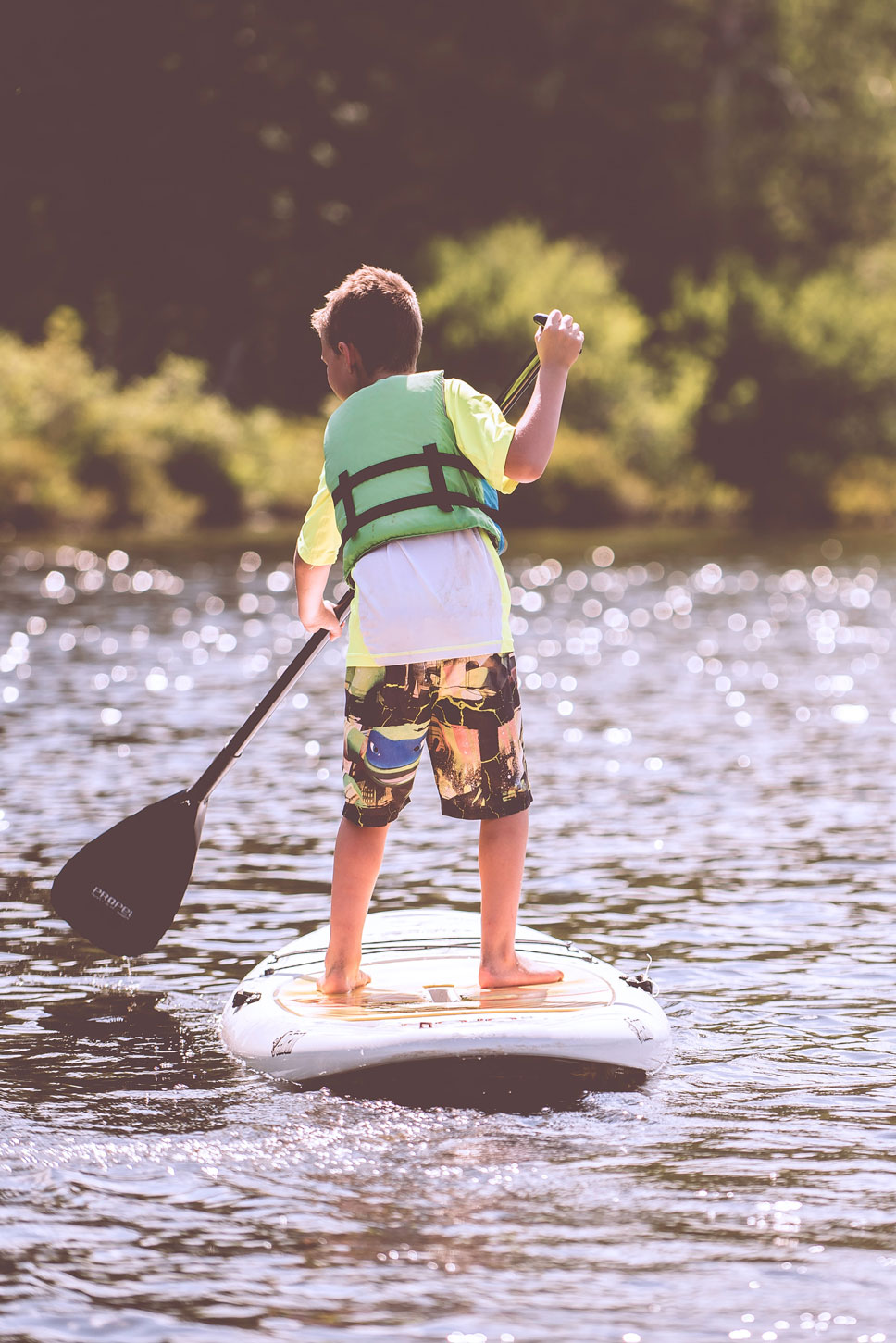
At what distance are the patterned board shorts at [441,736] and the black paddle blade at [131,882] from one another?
0.89m

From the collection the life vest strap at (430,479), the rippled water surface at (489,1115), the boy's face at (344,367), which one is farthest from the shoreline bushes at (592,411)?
the life vest strap at (430,479)

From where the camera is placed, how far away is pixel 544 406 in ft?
15.9

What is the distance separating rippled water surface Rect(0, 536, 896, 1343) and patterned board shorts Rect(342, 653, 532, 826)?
764mm

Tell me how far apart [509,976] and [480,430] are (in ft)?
4.59

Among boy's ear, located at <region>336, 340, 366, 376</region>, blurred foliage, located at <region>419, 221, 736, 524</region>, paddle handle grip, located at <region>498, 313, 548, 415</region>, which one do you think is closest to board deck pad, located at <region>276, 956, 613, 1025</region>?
paddle handle grip, located at <region>498, 313, 548, 415</region>

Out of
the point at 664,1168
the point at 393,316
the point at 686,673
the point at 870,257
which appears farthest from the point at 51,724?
the point at 870,257

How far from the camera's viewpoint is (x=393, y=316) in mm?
5121

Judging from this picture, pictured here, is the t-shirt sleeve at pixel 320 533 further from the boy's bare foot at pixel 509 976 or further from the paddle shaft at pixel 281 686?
the boy's bare foot at pixel 509 976

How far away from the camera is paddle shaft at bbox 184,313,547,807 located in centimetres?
522

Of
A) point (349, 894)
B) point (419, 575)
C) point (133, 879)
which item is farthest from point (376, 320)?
point (133, 879)

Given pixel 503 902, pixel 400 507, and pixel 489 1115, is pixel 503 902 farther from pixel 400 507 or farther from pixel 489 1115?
pixel 400 507

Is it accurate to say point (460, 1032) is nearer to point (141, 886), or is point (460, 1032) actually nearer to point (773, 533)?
point (141, 886)

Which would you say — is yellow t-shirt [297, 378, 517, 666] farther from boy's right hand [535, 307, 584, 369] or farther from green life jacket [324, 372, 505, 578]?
boy's right hand [535, 307, 584, 369]

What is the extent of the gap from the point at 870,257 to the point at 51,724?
4351 cm
